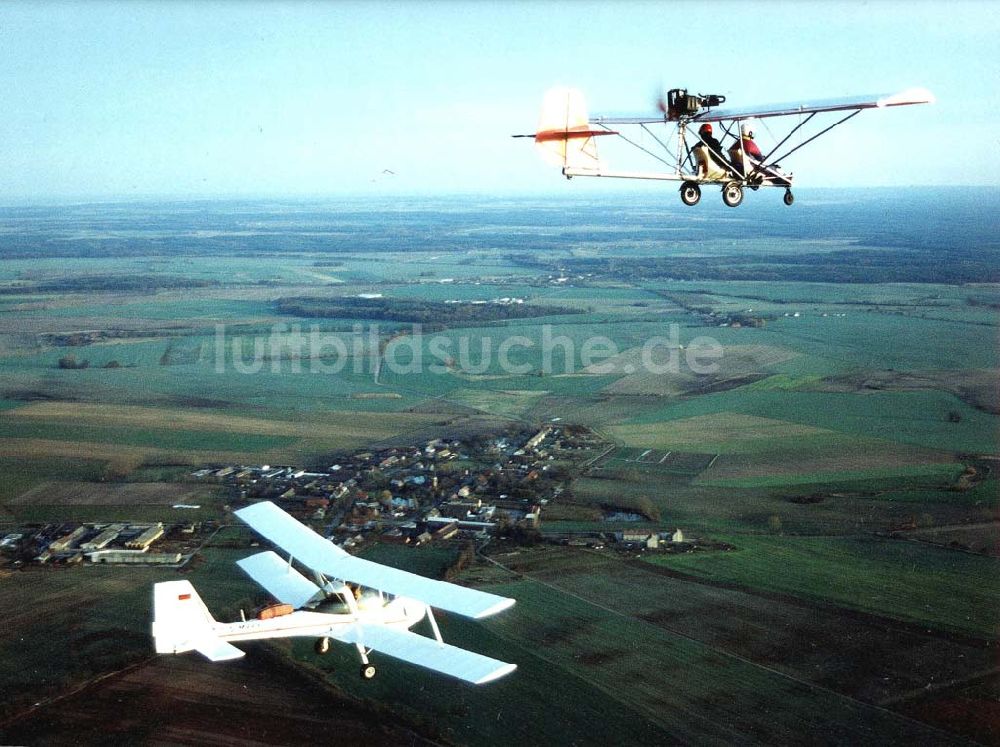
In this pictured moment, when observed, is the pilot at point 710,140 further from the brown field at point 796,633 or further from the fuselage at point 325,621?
the brown field at point 796,633

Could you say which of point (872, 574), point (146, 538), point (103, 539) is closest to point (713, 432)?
point (872, 574)

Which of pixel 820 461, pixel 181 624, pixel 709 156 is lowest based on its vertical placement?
pixel 820 461

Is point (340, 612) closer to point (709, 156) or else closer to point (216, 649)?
point (216, 649)

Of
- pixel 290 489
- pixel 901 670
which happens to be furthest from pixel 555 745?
pixel 290 489

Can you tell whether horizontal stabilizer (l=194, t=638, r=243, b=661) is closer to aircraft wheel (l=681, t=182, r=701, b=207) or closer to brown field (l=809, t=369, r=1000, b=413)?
aircraft wheel (l=681, t=182, r=701, b=207)

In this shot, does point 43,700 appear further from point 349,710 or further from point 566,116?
point 566,116

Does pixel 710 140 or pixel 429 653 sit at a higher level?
pixel 710 140
